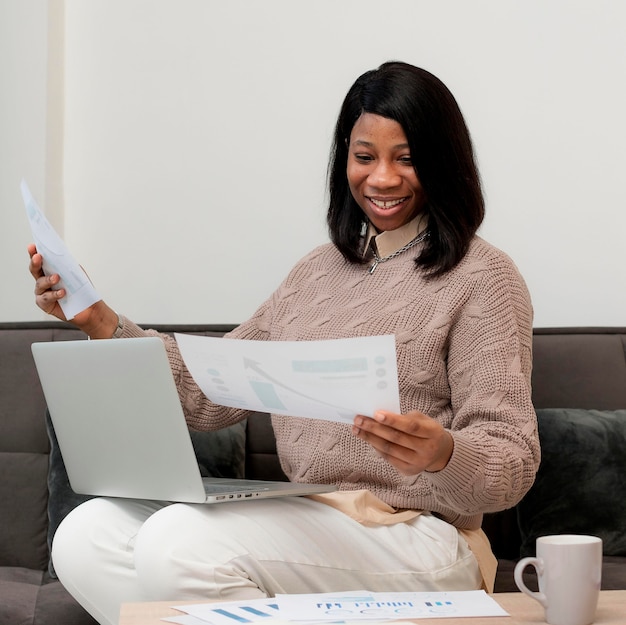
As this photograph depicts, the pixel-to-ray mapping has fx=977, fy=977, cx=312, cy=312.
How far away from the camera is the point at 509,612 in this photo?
1095 millimetres

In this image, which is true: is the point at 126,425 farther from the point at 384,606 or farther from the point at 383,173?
the point at 383,173

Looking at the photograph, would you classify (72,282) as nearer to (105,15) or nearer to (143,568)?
(143,568)

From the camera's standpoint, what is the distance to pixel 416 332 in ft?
5.20

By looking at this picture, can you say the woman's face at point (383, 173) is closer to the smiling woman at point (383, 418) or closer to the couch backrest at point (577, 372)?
the smiling woman at point (383, 418)

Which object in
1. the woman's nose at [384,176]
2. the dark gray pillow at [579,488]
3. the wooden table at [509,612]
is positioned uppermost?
the woman's nose at [384,176]

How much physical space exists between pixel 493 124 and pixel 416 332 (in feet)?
3.40

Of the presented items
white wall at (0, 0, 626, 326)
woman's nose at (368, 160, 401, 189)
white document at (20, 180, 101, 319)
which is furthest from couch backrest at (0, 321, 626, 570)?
woman's nose at (368, 160, 401, 189)

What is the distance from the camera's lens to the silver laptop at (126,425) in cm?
129

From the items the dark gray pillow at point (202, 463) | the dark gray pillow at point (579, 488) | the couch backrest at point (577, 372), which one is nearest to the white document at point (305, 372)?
the dark gray pillow at point (202, 463)

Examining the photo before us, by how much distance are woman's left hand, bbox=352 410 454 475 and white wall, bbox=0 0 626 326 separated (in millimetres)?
1263

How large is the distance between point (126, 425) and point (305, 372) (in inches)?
15.1

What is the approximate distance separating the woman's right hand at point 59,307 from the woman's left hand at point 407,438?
68 centimetres

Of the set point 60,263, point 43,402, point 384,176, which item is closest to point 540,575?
point 384,176

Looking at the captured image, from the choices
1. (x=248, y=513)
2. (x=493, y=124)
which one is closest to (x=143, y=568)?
(x=248, y=513)
